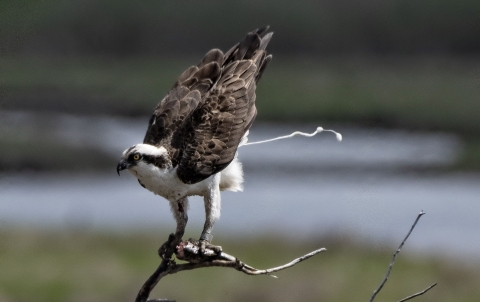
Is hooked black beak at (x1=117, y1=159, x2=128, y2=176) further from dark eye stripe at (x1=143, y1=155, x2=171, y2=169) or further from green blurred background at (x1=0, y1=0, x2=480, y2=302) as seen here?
green blurred background at (x1=0, y1=0, x2=480, y2=302)

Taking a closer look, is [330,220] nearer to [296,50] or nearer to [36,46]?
[296,50]

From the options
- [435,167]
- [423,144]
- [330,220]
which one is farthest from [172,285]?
[423,144]

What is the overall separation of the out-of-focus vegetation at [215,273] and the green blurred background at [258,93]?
3 cm

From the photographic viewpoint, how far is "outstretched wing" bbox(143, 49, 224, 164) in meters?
7.74

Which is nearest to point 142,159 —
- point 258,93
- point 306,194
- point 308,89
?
point 306,194

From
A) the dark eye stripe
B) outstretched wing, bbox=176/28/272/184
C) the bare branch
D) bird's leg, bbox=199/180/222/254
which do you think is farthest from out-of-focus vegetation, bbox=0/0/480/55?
the bare branch

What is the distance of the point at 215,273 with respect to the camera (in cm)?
1653

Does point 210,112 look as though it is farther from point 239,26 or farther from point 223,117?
point 239,26

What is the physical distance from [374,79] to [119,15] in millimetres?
13682

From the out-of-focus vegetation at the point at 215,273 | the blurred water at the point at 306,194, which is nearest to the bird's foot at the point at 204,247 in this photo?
the out-of-focus vegetation at the point at 215,273

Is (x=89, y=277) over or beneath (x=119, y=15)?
beneath

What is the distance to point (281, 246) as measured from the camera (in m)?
18.4

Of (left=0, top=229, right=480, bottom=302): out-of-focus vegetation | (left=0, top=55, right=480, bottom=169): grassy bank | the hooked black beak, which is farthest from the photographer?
(left=0, top=55, right=480, bottom=169): grassy bank

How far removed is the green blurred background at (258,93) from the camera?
1644 cm
